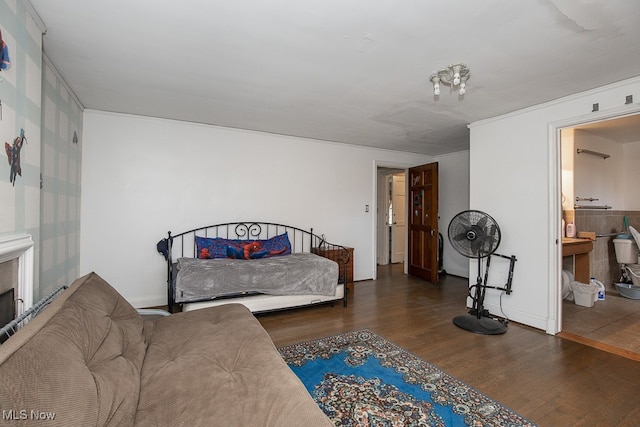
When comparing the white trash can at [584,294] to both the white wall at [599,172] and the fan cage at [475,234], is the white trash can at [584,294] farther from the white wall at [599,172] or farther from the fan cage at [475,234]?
the fan cage at [475,234]

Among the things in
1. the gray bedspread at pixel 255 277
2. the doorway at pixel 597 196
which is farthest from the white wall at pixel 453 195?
the gray bedspread at pixel 255 277

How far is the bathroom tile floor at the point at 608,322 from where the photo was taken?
2721mm

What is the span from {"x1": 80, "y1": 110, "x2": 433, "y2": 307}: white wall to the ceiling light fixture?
2446 mm

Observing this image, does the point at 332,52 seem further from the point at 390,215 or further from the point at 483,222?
the point at 390,215

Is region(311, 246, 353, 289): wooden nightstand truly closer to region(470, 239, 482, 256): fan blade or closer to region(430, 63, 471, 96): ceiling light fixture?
region(470, 239, 482, 256): fan blade

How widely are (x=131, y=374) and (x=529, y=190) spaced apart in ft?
11.8

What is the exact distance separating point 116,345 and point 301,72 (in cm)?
212

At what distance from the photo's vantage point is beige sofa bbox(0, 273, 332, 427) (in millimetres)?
823

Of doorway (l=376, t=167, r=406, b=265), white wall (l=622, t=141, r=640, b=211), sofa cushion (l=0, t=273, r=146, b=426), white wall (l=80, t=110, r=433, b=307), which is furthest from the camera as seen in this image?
doorway (l=376, t=167, r=406, b=265)

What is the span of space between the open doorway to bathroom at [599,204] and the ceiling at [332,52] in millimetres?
1635

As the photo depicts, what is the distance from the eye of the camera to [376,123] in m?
3.72

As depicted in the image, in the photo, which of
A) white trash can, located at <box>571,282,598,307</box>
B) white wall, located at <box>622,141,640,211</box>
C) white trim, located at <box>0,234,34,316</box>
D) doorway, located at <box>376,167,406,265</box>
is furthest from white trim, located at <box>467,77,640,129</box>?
white trim, located at <box>0,234,34,316</box>

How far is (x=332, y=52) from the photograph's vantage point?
81.3 inches

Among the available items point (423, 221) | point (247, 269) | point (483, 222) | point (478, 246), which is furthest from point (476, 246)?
point (247, 269)
